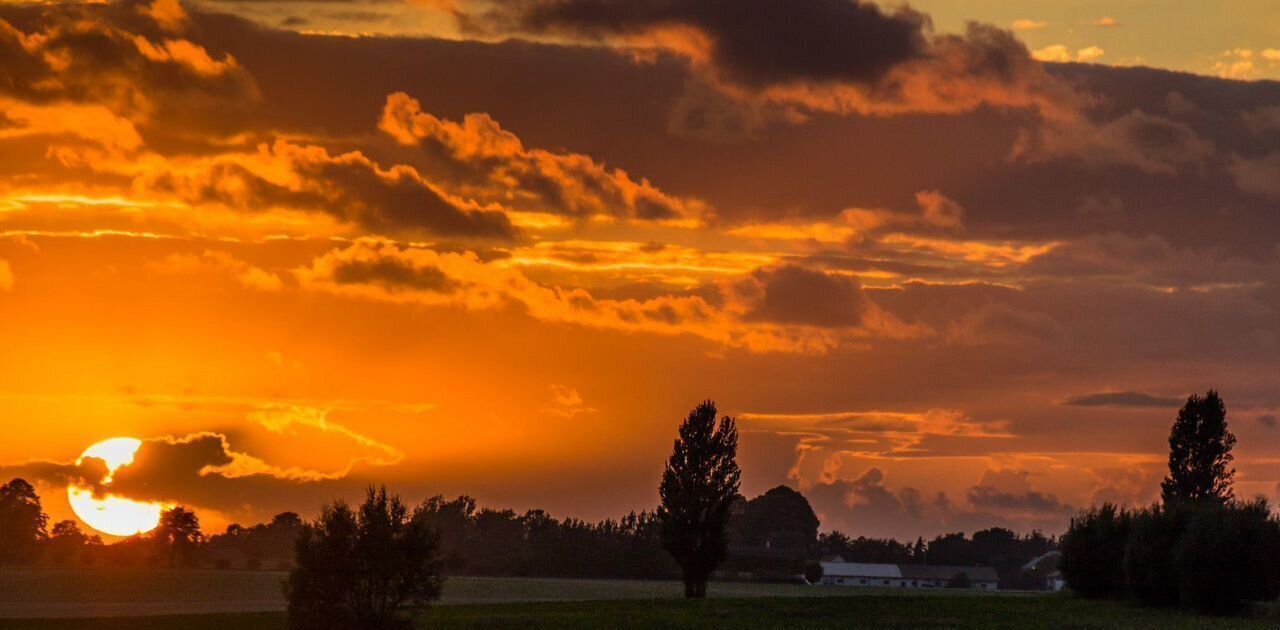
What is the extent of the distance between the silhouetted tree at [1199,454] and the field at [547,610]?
1880 centimetres

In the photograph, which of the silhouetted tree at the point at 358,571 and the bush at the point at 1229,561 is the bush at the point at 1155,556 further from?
the silhouetted tree at the point at 358,571

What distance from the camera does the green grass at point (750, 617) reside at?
287 ft

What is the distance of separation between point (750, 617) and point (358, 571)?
105 feet

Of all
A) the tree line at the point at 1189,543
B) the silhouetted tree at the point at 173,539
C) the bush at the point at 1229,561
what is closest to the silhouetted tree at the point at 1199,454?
the tree line at the point at 1189,543

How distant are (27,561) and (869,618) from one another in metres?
135

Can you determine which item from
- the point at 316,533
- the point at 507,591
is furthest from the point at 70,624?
the point at 507,591

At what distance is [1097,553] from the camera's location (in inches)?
5084

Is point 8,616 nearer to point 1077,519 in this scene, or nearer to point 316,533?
point 316,533

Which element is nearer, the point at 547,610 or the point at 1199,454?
the point at 547,610

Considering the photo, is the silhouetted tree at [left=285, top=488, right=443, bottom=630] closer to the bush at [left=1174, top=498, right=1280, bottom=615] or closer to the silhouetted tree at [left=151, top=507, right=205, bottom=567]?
the bush at [left=1174, top=498, right=1280, bottom=615]

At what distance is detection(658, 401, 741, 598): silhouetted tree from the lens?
123938 mm

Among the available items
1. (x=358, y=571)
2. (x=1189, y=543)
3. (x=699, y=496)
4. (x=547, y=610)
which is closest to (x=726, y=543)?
(x=699, y=496)

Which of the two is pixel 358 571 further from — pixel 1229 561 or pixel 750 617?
pixel 1229 561

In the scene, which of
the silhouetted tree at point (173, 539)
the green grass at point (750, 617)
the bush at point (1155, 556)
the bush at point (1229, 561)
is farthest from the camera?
the silhouetted tree at point (173, 539)
